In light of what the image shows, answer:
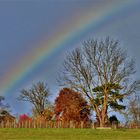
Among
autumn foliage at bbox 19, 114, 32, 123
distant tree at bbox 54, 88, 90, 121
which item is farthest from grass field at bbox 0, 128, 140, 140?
autumn foliage at bbox 19, 114, 32, 123

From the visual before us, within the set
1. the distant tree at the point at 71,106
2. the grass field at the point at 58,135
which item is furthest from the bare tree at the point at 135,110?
the grass field at the point at 58,135

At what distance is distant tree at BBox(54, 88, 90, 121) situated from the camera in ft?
180

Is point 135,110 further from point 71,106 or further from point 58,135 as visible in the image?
point 58,135

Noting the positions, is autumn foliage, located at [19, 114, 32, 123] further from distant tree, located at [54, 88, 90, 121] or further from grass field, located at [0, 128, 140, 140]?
grass field, located at [0, 128, 140, 140]

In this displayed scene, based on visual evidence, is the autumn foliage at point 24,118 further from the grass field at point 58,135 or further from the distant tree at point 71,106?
the grass field at point 58,135

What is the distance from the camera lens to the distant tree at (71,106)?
180 ft

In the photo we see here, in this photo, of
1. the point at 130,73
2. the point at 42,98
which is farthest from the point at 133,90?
the point at 42,98

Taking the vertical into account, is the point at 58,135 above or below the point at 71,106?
below

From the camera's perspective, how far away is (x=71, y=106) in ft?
180

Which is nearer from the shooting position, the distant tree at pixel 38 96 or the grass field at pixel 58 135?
the grass field at pixel 58 135

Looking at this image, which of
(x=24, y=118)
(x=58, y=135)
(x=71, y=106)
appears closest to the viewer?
(x=58, y=135)

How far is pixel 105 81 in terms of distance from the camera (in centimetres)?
5403

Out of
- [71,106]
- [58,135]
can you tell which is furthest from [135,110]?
[58,135]

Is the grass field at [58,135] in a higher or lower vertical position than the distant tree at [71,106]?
lower
